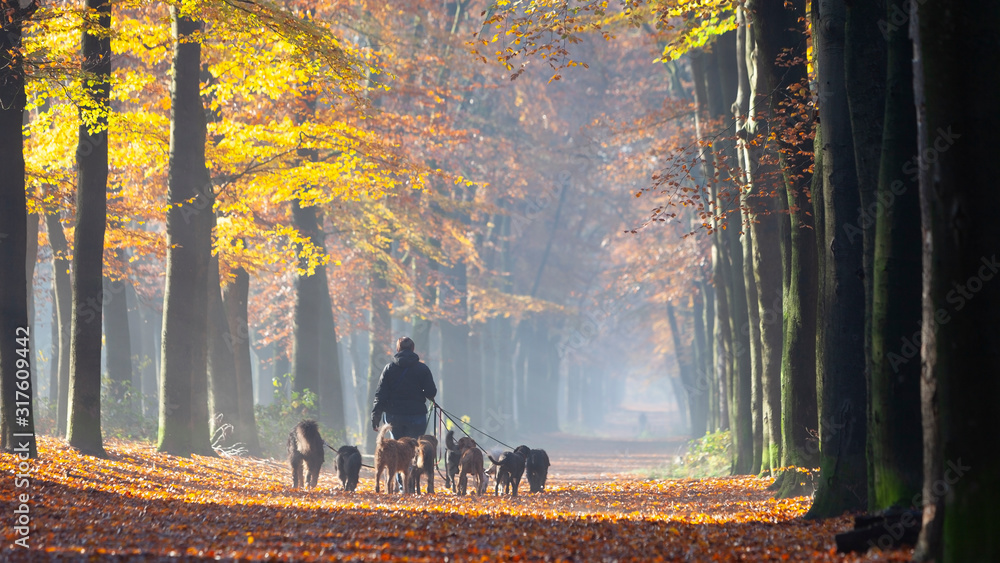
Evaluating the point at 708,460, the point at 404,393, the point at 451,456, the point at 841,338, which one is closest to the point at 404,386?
the point at 404,393

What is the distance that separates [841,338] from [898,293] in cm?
193

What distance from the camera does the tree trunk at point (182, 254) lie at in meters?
15.5

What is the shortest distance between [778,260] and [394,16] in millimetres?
16785

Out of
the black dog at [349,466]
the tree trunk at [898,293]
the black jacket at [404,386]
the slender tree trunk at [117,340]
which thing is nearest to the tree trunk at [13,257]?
the black dog at [349,466]

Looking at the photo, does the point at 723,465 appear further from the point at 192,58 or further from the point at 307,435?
the point at 192,58

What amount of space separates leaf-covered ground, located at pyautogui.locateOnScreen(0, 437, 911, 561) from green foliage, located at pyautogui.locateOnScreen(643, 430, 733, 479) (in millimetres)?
6294

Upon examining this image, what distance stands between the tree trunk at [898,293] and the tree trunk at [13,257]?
385 inches

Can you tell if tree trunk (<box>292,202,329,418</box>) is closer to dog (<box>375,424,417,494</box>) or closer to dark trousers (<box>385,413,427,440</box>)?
dark trousers (<box>385,413,427,440</box>)

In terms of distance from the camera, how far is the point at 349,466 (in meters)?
12.9

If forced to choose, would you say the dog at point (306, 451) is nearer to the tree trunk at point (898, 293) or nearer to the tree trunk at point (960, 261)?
the tree trunk at point (898, 293)

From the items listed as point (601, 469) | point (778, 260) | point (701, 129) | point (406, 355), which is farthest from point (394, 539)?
point (601, 469)

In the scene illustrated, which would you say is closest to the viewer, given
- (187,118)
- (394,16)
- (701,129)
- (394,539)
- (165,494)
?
(394,539)

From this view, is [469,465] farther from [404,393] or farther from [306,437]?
[306,437]

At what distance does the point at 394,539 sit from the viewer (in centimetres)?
703
